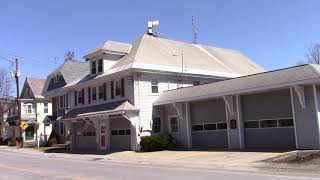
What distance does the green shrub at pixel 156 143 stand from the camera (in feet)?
105

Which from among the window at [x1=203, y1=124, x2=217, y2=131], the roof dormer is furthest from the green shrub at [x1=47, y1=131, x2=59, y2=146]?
the window at [x1=203, y1=124, x2=217, y2=131]

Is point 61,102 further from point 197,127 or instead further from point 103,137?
point 197,127

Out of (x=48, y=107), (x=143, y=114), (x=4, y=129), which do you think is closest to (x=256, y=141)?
(x=143, y=114)

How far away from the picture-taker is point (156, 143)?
31.9m

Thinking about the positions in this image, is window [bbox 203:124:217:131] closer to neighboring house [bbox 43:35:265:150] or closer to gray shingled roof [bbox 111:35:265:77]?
neighboring house [bbox 43:35:265:150]

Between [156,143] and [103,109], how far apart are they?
634cm

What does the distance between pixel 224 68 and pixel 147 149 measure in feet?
45.5

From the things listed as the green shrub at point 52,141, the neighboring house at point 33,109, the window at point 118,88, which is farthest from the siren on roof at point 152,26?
the neighboring house at point 33,109

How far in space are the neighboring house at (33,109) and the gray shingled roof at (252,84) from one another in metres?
37.4

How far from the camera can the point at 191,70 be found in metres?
38.0

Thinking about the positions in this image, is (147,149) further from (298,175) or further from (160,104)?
(298,175)

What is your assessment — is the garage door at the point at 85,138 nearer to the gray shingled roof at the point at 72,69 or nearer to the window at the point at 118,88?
the window at the point at 118,88

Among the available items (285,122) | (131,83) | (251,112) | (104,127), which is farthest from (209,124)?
(104,127)

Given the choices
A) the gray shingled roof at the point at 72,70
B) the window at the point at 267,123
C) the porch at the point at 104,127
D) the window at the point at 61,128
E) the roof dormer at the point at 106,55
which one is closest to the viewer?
the window at the point at 267,123
